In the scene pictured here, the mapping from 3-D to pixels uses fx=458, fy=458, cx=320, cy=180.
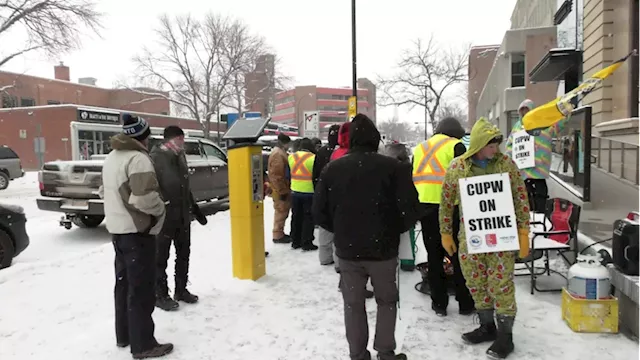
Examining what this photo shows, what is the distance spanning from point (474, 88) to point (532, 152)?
67.9 meters

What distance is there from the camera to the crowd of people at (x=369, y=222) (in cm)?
330

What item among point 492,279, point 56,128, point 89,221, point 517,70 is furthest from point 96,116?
point 492,279

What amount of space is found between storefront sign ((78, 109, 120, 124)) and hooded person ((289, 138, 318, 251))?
32.6m

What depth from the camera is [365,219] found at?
328 centimetres

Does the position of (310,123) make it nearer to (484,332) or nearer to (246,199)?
(246,199)

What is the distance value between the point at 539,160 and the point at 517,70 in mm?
27657

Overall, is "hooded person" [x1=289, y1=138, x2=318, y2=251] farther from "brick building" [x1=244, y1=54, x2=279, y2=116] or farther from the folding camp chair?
"brick building" [x1=244, y1=54, x2=279, y2=116]

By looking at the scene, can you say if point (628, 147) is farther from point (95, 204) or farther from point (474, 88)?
point (474, 88)

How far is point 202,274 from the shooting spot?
600 cm

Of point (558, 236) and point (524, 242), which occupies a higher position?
point (524, 242)

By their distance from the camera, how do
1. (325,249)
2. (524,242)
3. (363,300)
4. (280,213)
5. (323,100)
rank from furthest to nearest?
1. (323,100)
2. (280,213)
3. (325,249)
4. (524,242)
5. (363,300)

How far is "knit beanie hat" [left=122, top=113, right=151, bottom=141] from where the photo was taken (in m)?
3.78

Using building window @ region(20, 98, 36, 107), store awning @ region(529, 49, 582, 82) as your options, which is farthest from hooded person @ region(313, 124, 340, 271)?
building window @ region(20, 98, 36, 107)

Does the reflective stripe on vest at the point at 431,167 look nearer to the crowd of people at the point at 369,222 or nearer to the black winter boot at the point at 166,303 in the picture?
the crowd of people at the point at 369,222
